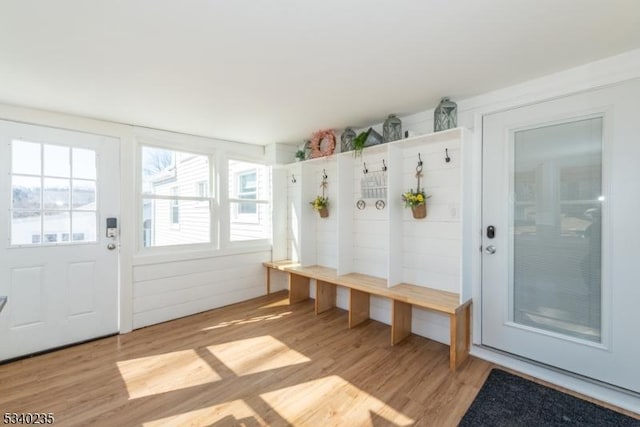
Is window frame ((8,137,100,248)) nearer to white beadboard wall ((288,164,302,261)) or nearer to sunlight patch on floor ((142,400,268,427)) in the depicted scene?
sunlight patch on floor ((142,400,268,427))

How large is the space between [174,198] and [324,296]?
89.0 inches

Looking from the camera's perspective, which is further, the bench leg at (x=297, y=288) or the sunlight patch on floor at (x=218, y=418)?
the bench leg at (x=297, y=288)

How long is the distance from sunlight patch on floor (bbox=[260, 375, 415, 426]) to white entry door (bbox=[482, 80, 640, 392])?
126cm

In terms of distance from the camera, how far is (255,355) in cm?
A: 263

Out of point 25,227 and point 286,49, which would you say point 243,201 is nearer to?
point 25,227

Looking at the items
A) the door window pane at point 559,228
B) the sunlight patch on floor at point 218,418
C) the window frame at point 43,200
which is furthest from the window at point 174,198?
the door window pane at point 559,228

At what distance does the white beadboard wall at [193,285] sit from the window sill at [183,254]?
42 mm

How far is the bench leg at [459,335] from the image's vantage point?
2342 millimetres

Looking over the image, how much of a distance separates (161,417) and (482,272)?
106 inches

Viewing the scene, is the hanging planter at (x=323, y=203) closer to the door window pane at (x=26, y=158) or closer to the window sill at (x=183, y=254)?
the window sill at (x=183, y=254)

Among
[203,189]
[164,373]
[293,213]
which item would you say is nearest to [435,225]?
[293,213]

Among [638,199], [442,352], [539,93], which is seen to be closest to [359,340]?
[442,352]

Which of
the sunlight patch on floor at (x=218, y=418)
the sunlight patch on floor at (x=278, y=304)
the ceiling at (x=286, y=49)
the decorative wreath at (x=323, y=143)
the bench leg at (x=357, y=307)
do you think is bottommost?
the sunlight patch on floor at (x=218, y=418)

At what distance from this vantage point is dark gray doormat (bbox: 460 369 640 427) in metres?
1.79
